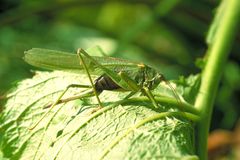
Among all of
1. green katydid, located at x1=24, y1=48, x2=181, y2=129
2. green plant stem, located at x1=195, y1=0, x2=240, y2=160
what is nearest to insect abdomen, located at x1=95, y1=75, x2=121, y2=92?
green katydid, located at x1=24, y1=48, x2=181, y2=129

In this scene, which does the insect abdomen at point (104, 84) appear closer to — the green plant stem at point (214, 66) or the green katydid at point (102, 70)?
the green katydid at point (102, 70)

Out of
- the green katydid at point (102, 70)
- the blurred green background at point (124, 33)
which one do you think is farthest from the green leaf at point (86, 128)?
the blurred green background at point (124, 33)

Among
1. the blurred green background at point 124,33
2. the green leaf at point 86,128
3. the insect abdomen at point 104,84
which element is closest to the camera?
the green leaf at point 86,128

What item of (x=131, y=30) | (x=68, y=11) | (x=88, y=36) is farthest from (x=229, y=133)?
(x=68, y=11)

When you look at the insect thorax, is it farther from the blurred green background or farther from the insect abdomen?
the blurred green background

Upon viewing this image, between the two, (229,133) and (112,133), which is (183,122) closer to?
(112,133)

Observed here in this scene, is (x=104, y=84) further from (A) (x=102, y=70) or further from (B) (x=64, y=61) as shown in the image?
(B) (x=64, y=61)

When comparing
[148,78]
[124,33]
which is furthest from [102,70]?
[124,33]
